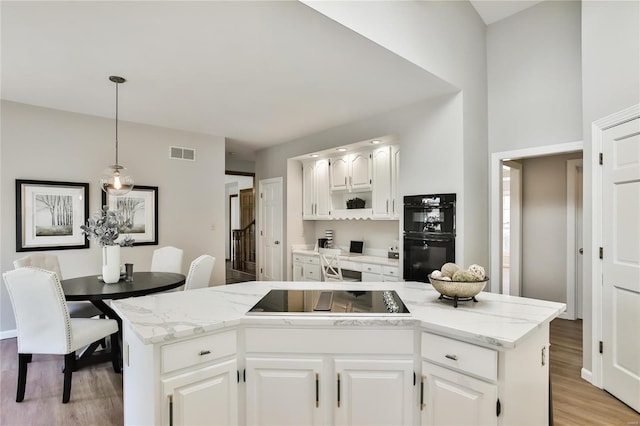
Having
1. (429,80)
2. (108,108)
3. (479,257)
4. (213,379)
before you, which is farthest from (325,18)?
(108,108)

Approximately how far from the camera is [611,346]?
8.89 ft

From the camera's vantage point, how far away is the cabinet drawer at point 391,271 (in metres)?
4.23

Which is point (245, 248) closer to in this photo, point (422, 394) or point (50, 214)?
point (50, 214)

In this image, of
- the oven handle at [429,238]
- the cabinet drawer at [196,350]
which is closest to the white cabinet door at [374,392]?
the cabinet drawer at [196,350]

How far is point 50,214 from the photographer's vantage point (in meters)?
4.11

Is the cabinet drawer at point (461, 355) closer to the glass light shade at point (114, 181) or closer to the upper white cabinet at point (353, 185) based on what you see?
the upper white cabinet at point (353, 185)

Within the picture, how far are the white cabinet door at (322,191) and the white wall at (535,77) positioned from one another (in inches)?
97.5

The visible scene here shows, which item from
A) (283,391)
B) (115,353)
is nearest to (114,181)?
(115,353)

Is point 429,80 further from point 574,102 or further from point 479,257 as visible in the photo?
point 479,257

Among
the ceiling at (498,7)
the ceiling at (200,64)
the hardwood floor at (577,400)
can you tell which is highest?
the ceiling at (498,7)

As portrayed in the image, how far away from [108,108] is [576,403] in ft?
17.8

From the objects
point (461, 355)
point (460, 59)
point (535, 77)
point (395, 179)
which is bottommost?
point (461, 355)

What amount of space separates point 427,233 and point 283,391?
2.63m

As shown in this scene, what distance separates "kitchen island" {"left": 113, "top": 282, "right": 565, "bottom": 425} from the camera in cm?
156
